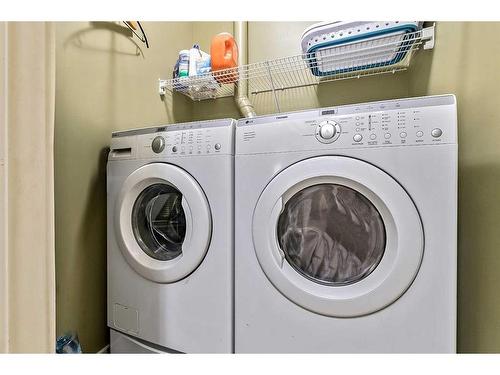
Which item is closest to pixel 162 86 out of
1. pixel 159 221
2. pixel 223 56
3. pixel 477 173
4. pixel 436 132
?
pixel 223 56

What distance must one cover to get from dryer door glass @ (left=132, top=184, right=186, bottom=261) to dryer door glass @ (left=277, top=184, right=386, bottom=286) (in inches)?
17.3

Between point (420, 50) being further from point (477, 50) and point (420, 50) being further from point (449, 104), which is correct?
point (449, 104)

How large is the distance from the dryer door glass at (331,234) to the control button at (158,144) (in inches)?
20.2

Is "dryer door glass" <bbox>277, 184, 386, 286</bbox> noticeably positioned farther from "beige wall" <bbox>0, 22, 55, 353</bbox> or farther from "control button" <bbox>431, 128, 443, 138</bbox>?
"beige wall" <bbox>0, 22, 55, 353</bbox>

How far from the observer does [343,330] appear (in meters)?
0.78

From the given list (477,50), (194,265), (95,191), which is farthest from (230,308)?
(477,50)

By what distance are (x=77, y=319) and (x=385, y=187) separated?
1244 millimetres

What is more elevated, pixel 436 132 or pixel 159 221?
pixel 436 132

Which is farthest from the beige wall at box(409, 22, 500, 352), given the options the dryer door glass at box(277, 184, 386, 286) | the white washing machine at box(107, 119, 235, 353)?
the white washing machine at box(107, 119, 235, 353)

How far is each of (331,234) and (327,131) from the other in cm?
32

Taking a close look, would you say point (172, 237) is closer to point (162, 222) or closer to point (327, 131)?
point (162, 222)

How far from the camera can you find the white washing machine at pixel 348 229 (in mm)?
698

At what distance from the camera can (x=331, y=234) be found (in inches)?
33.4

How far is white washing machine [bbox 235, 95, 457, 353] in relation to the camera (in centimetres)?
70
